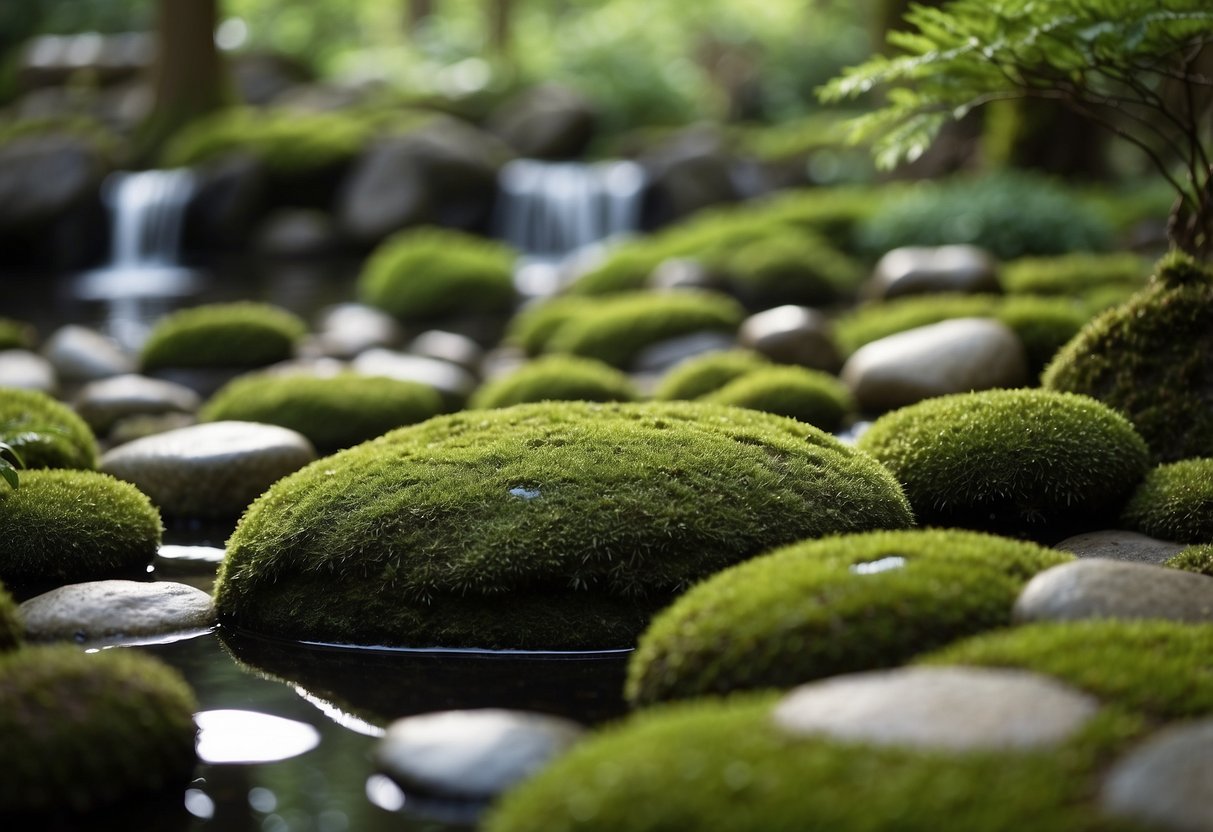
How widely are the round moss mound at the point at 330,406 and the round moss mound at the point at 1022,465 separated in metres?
4.17

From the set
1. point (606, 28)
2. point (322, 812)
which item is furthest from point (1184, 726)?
point (606, 28)

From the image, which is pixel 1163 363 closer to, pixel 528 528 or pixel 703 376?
pixel 703 376

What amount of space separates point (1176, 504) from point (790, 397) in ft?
11.1

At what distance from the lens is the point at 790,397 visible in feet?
31.5

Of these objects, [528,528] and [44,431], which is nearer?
[528,528]

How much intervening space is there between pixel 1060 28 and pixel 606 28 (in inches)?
1144

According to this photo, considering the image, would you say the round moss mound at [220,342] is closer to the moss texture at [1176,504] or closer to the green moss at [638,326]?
the green moss at [638,326]

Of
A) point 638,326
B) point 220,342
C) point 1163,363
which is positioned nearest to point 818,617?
point 1163,363

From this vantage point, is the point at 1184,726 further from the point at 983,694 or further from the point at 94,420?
the point at 94,420

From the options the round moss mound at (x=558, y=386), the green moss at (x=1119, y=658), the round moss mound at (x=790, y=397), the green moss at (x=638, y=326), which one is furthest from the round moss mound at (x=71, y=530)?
the green moss at (x=638, y=326)

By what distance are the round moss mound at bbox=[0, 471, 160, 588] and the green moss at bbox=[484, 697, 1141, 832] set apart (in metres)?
3.66

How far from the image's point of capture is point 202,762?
4.61 metres

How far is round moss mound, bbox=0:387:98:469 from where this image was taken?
25.7 ft

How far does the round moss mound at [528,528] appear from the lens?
5.63 metres
